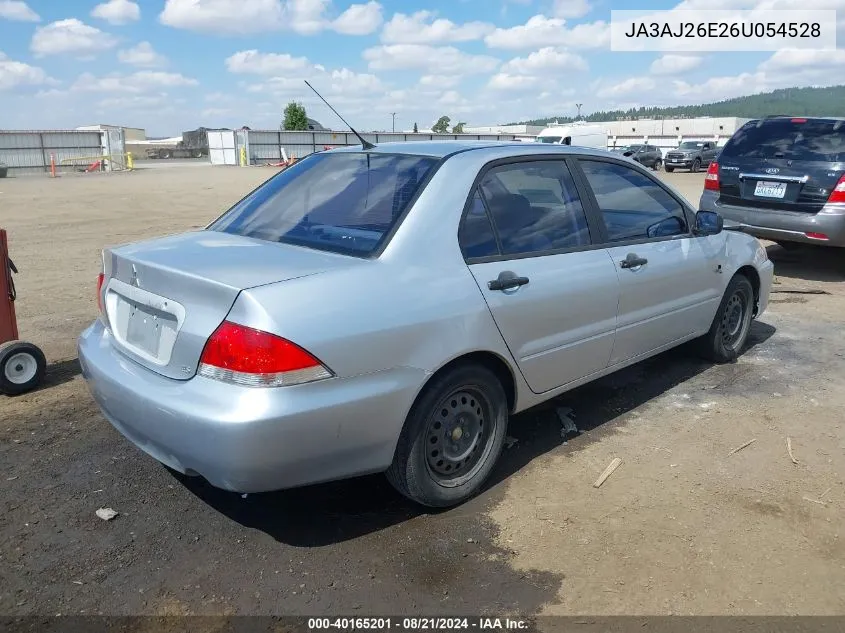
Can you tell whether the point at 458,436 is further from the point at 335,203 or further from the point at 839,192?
the point at 839,192

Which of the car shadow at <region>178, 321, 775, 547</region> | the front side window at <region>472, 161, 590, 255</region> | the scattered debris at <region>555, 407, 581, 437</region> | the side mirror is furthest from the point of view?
the side mirror

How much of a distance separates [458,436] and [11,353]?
3082 millimetres

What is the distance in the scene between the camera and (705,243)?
4730 mm

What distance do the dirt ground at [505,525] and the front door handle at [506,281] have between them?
104 centimetres

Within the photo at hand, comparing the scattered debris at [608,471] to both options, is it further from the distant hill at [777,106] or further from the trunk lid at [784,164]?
the distant hill at [777,106]

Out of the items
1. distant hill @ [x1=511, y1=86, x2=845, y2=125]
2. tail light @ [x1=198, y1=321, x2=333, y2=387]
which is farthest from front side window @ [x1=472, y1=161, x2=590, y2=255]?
distant hill @ [x1=511, y1=86, x2=845, y2=125]

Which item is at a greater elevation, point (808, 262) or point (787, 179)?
point (787, 179)

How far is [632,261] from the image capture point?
4.00 m

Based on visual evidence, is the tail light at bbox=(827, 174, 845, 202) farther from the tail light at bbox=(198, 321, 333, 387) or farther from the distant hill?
the distant hill

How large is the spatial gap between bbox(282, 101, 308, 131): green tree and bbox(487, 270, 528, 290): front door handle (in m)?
68.2

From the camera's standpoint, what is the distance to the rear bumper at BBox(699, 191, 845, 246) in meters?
7.70

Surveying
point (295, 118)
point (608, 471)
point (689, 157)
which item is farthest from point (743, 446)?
point (295, 118)

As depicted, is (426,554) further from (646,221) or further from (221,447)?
(646,221)

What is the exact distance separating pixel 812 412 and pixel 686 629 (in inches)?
100
